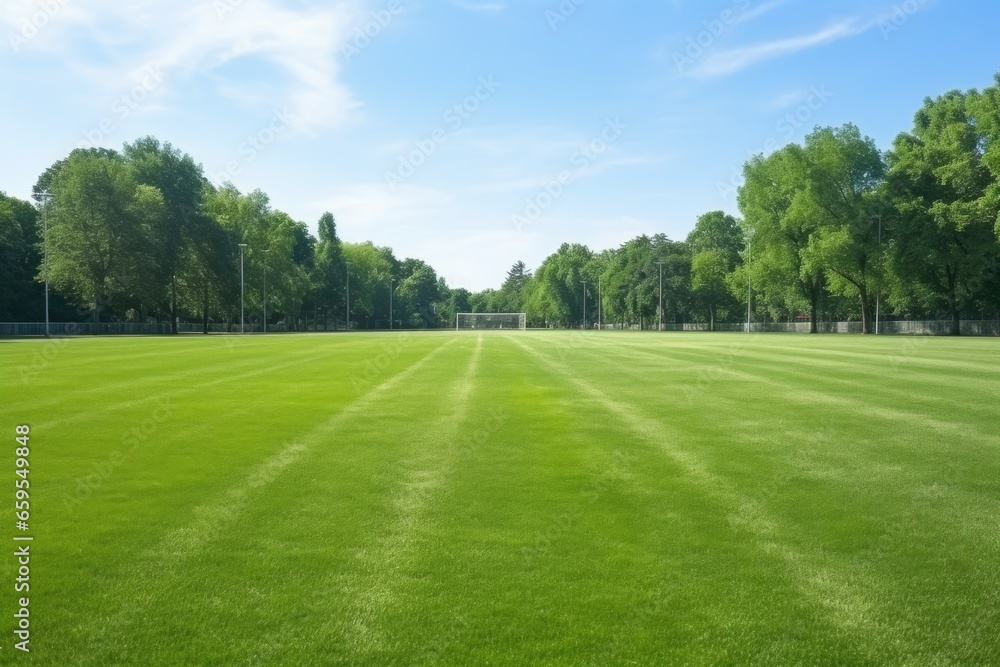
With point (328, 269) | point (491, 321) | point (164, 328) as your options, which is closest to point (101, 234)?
point (164, 328)

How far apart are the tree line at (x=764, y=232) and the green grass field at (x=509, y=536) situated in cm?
5172

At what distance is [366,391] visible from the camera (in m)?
15.9

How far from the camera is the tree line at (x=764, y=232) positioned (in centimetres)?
5981

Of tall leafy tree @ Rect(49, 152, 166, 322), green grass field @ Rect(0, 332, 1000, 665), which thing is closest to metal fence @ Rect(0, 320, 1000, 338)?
tall leafy tree @ Rect(49, 152, 166, 322)

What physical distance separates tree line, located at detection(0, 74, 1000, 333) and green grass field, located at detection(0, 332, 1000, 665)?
5172cm

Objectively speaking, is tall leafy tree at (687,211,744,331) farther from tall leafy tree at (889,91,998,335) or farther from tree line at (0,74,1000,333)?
tall leafy tree at (889,91,998,335)

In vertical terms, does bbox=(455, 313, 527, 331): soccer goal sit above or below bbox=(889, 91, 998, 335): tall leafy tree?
below

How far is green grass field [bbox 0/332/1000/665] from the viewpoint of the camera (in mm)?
4066

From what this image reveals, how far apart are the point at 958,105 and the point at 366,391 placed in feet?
225

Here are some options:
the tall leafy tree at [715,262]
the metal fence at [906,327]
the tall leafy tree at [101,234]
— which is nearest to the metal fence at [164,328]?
the metal fence at [906,327]

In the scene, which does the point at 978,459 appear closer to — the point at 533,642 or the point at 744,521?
the point at 744,521

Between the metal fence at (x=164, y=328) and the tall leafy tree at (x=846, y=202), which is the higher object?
the tall leafy tree at (x=846, y=202)

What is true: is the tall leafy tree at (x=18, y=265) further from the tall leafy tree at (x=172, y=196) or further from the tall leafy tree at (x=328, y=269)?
the tall leafy tree at (x=328, y=269)

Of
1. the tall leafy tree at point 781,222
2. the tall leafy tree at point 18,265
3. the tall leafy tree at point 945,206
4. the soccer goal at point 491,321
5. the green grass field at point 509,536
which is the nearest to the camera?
the green grass field at point 509,536
